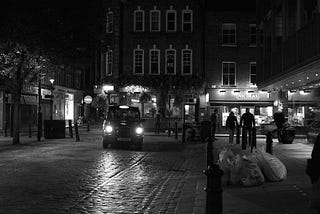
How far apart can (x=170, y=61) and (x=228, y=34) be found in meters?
5.73

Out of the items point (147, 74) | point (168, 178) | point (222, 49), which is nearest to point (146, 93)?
point (147, 74)

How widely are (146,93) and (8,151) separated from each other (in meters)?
24.4

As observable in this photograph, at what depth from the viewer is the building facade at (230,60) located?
1816 inches

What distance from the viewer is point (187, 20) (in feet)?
152

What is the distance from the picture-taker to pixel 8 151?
21562 millimetres

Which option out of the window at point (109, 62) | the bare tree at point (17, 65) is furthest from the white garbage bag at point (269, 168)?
the window at point (109, 62)

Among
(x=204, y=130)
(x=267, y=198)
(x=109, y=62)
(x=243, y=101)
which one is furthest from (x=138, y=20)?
(x=267, y=198)

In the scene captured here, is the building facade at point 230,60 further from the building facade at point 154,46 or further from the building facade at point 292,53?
the building facade at point 292,53

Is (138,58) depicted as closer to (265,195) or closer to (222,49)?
(222,49)

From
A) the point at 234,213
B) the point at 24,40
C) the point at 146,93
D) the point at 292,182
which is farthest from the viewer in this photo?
the point at 146,93

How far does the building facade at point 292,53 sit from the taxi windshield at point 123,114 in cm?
678

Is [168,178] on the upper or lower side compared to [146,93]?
lower

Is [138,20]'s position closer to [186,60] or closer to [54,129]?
[186,60]

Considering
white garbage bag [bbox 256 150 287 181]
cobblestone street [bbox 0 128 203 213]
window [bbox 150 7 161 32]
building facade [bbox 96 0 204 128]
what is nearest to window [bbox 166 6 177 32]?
building facade [bbox 96 0 204 128]
